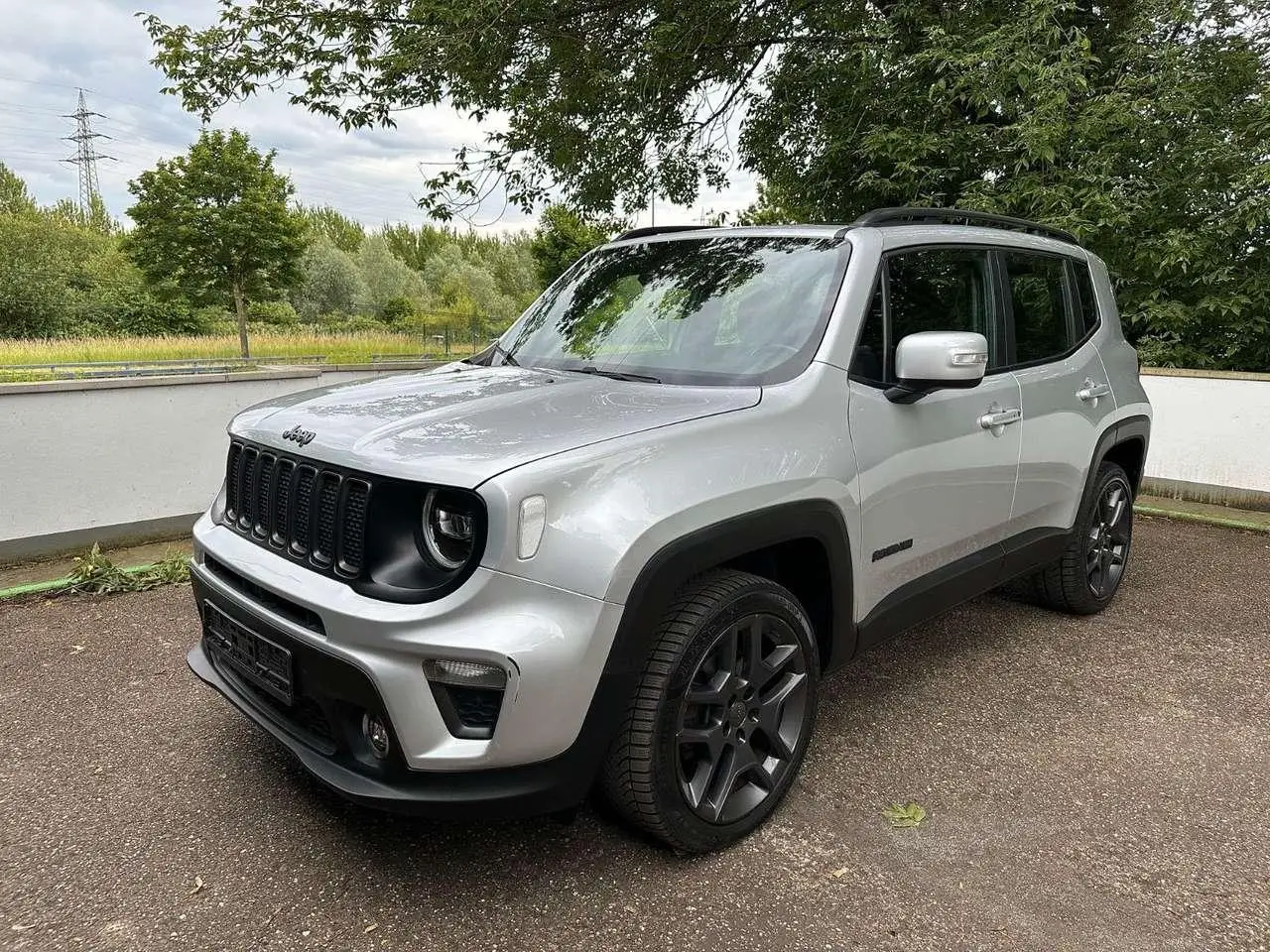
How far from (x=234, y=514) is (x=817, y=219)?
9111 millimetres

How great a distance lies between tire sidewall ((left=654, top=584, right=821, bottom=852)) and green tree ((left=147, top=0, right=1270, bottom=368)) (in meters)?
6.41

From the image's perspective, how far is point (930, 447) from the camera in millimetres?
2898

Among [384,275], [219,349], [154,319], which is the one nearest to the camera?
[219,349]

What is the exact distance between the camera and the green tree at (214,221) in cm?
2773

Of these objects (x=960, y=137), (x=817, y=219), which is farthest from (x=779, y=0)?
(x=960, y=137)

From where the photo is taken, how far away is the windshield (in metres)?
2.71

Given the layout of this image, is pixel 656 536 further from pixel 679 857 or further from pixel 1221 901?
pixel 1221 901

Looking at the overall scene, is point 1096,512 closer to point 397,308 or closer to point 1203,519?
point 1203,519

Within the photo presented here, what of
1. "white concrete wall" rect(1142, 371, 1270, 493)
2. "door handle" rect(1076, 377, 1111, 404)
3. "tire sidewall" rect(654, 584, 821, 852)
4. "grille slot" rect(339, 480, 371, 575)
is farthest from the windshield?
"white concrete wall" rect(1142, 371, 1270, 493)

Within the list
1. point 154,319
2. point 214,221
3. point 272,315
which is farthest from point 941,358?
point 272,315

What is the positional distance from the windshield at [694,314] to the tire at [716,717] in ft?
2.43

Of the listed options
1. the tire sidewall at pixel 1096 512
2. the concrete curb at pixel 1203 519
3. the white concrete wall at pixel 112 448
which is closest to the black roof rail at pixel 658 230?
the tire sidewall at pixel 1096 512

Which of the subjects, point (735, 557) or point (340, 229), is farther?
point (340, 229)

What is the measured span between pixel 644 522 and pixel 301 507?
0.94 meters
